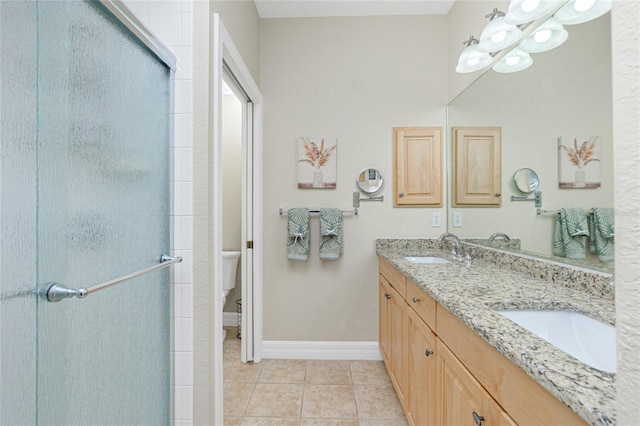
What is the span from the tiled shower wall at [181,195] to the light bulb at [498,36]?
149 centimetres

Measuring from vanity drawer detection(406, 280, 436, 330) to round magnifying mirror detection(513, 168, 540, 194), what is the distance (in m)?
0.74

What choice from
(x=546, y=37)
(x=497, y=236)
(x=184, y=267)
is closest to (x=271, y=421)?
(x=184, y=267)

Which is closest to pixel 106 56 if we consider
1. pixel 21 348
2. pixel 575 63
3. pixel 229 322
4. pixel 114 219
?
pixel 114 219

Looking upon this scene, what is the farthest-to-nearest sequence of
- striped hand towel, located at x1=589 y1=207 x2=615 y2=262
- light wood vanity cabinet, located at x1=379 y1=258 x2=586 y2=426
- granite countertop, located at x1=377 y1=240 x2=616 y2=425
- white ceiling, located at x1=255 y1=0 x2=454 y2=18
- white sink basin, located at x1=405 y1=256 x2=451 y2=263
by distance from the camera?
white ceiling, located at x1=255 y1=0 x2=454 y2=18 → white sink basin, located at x1=405 y1=256 x2=451 y2=263 → striped hand towel, located at x1=589 y1=207 x2=615 y2=262 → light wood vanity cabinet, located at x1=379 y1=258 x2=586 y2=426 → granite countertop, located at x1=377 y1=240 x2=616 y2=425

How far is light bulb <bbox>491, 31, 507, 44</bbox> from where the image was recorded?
153 cm

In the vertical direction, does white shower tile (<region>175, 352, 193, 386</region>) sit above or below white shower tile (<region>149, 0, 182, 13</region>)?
below

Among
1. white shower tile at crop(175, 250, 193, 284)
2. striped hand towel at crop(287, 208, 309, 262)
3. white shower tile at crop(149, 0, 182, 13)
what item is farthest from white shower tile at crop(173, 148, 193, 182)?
striped hand towel at crop(287, 208, 309, 262)

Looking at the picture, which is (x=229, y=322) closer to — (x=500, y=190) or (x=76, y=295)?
(x=76, y=295)

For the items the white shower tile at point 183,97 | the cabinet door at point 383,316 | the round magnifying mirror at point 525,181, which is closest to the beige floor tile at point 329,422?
the cabinet door at point 383,316

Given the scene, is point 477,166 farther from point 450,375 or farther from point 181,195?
point 181,195

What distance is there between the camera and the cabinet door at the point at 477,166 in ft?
5.89

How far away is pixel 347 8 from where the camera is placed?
2.31 meters

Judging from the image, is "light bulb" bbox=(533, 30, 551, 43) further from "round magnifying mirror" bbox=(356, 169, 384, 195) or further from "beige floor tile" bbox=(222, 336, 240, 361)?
"beige floor tile" bbox=(222, 336, 240, 361)

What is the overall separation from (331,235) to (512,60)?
4.95 feet
